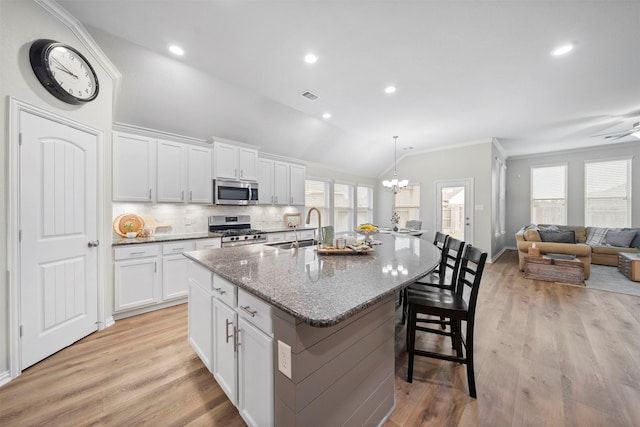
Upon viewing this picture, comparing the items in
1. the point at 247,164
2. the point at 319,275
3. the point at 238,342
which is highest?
the point at 247,164

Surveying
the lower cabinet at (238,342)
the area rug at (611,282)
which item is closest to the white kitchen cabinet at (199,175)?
the lower cabinet at (238,342)

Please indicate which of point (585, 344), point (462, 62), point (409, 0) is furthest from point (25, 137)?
point (585, 344)

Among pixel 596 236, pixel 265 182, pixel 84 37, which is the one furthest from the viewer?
pixel 596 236

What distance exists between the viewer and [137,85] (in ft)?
9.64

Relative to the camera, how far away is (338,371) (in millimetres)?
1136

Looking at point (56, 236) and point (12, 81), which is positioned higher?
point (12, 81)

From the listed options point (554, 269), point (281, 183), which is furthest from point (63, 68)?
point (554, 269)

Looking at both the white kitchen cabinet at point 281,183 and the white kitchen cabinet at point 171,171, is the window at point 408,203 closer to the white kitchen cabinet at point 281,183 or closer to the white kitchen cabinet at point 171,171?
the white kitchen cabinet at point 281,183

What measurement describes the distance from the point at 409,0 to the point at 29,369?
4.18 meters

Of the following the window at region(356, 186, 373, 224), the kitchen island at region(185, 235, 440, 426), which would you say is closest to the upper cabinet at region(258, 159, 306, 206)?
the window at region(356, 186, 373, 224)

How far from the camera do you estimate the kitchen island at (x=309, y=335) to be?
3.22 ft

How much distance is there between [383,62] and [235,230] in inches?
132

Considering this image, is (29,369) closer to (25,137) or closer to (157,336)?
(157,336)

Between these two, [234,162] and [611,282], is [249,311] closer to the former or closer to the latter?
[234,162]
